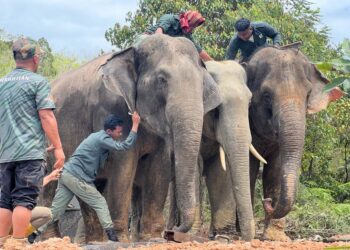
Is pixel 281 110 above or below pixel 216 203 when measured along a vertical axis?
above

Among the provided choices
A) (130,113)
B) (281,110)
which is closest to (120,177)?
(130,113)

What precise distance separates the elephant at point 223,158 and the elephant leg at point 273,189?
680mm

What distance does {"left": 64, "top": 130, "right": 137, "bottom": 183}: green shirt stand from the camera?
8898 mm

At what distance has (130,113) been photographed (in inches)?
360

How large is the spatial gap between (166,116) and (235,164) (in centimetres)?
94

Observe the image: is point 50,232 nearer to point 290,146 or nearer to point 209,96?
point 209,96

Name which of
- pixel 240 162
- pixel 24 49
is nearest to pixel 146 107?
pixel 240 162

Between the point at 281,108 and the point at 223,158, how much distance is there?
114 cm

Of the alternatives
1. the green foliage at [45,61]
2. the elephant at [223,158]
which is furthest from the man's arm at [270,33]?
the green foliage at [45,61]

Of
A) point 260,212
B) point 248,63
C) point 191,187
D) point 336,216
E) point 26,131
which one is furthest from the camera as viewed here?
point 260,212

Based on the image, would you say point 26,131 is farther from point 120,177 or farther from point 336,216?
point 336,216

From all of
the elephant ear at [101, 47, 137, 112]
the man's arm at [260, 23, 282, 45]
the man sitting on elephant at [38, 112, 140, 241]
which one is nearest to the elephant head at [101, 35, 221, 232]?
the elephant ear at [101, 47, 137, 112]

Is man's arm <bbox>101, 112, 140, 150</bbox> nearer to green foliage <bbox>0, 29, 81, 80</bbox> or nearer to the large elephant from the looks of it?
the large elephant

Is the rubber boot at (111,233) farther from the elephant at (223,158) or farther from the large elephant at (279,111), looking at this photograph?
the large elephant at (279,111)
